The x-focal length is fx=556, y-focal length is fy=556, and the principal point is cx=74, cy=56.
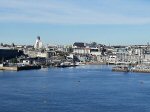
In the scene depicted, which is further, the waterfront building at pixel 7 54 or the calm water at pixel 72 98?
the waterfront building at pixel 7 54

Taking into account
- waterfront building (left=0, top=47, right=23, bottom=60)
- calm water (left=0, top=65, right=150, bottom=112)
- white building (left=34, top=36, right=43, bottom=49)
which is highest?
white building (left=34, top=36, right=43, bottom=49)

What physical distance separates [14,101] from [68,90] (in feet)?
9.12

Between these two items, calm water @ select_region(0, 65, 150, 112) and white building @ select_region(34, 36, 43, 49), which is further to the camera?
white building @ select_region(34, 36, 43, 49)

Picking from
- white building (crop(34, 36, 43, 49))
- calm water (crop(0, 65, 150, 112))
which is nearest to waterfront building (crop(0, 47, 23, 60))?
calm water (crop(0, 65, 150, 112))

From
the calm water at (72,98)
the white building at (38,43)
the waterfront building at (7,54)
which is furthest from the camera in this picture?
the white building at (38,43)

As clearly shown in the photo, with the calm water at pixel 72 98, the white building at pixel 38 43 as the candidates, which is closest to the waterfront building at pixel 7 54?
the calm water at pixel 72 98

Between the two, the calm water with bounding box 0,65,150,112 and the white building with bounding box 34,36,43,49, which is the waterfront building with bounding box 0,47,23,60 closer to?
the calm water with bounding box 0,65,150,112

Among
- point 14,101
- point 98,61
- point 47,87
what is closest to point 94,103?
point 14,101

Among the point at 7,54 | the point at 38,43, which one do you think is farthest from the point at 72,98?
the point at 38,43

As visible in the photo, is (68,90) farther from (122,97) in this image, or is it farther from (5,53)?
(5,53)

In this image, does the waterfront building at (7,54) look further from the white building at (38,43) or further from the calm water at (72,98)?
the white building at (38,43)

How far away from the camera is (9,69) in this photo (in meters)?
24.4

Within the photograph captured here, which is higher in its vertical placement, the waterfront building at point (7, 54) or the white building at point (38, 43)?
the white building at point (38, 43)

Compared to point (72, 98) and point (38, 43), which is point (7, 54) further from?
point (38, 43)
